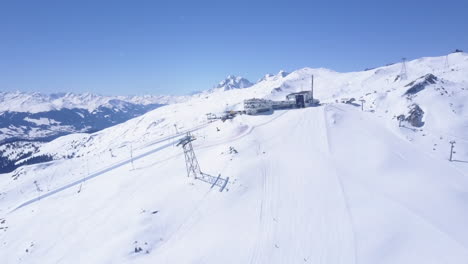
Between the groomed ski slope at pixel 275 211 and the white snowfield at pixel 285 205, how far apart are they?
0.45 ft

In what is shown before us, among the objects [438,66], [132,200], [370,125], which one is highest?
[438,66]

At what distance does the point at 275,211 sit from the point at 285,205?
1.49 metres

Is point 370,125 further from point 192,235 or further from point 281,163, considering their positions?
point 192,235

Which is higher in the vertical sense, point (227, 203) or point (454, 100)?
point (454, 100)

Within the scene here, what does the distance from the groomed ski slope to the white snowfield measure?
0.14 m

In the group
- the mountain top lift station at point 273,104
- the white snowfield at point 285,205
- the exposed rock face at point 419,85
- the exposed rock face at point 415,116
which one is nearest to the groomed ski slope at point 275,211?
the white snowfield at point 285,205

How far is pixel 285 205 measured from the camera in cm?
2564

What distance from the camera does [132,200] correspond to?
33.4m

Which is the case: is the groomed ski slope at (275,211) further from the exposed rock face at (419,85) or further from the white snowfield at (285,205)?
the exposed rock face at (419,85)

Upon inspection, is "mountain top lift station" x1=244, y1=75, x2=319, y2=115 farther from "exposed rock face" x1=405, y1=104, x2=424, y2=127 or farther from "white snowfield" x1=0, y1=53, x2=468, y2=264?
"exposed rock face" x1=405, y1=104, x2=424, y2=127

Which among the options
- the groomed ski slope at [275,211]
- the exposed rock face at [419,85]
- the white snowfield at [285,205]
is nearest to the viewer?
the groomed ski slope at [275,211]

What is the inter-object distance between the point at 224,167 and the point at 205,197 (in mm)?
7836

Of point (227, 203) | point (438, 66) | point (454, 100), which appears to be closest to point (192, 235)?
point (227, 203)

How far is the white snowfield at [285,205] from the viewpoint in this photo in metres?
20.0
